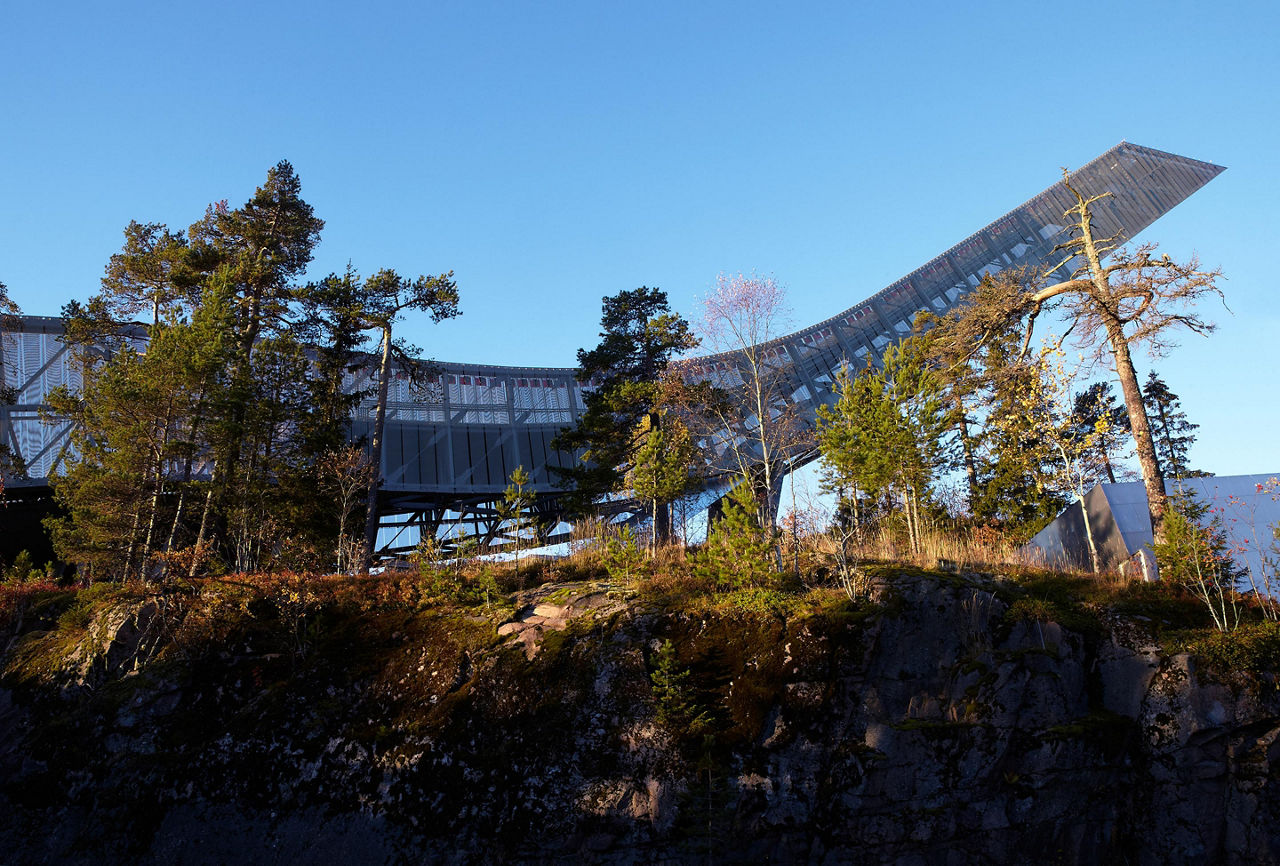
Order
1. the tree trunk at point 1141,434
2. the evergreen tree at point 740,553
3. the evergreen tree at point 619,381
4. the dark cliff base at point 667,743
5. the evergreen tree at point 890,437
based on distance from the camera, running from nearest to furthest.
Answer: the dark cliff base at point 667,743 → the evergreen tree at point 740,553 → the tree trunk at point 1141,434 → the evergreen tree at point 890,437 → the evergreen tree at point 619,381

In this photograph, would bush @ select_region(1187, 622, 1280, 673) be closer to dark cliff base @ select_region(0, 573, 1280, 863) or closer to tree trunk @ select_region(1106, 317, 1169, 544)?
dark cliff base @ select_region(0, 573, 1280, 863)

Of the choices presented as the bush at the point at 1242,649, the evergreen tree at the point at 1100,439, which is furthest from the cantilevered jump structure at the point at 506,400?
the bush at the point at 1242,649

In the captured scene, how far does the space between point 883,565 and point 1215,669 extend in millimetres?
4256

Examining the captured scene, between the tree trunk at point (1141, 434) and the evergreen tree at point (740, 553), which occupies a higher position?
the tree trunk at point (1141, 434)

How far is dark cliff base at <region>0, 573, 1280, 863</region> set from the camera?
8305 mm

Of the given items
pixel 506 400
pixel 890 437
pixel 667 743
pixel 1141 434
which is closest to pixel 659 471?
pixel 890 437

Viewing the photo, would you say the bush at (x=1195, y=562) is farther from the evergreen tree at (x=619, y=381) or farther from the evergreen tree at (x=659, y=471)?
the evergreen tree at (x=619, y=381)

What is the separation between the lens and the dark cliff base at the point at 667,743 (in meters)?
8.30

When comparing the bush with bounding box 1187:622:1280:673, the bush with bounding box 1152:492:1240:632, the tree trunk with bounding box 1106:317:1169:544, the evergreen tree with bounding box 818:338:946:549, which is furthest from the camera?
the evergreen tree with bounding box 818:338:946:549

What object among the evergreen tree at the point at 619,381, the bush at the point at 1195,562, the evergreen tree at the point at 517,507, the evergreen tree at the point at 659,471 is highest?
the evergreen tree at the point at 619,381

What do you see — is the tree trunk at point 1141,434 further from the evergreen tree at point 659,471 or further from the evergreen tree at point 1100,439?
the evergreen tree at point 659,471

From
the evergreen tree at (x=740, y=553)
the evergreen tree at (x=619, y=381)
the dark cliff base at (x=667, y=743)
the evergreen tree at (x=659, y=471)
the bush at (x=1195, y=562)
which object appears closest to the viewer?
the dark cliff base at (x=667, y=743)

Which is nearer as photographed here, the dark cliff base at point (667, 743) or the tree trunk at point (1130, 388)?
the dark cliff base at point (667, 743)

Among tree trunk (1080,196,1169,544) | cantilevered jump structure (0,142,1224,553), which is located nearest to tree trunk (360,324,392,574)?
cantilevered jump structure (0,142,1224,553)
